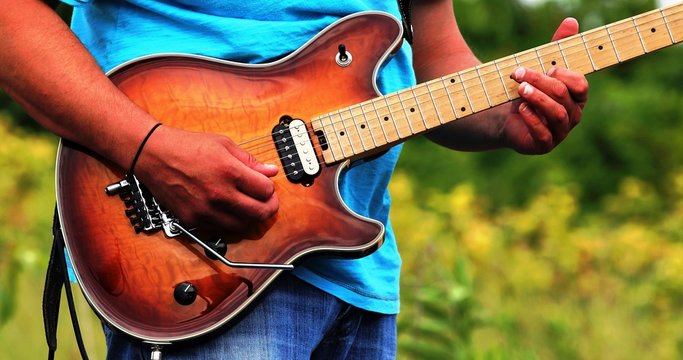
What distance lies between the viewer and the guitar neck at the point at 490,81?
209 centimetres

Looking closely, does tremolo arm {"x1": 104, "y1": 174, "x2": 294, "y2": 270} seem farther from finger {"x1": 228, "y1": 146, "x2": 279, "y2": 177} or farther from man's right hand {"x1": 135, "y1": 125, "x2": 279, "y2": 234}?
finger {"x1": 228, "y1": 146, "x2": 279, "y2": 177}

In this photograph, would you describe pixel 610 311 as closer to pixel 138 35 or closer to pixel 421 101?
pixel 421 101

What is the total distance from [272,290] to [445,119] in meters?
0.52

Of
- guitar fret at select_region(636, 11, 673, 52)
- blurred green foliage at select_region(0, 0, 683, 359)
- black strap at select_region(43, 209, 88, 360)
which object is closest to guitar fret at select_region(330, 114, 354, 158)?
black strap at select_region(43, 209, 88, 360)

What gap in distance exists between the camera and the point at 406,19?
226cm

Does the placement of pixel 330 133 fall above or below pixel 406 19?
below

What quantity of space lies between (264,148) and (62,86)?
0.40 m

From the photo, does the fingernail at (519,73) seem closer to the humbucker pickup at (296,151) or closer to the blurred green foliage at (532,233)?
the humbucker pickup at (296,151)

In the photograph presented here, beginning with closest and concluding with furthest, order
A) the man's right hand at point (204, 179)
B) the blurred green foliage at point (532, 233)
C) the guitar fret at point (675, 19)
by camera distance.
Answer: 1. the man's right hand at point (204, 179)
2. the guitar fret at point (675, 19)
3. the blurred green foliage at point (532, 233)

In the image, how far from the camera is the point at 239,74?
79.3 inches

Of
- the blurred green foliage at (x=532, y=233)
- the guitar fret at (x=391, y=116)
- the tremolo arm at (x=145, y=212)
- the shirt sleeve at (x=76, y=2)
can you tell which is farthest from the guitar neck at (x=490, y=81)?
the blurred green foliage at (x=532, y=233)

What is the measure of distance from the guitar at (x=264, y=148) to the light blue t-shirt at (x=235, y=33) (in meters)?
0.05

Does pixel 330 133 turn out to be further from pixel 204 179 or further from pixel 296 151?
pixel 204 179

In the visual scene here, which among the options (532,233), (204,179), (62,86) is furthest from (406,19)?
(532,233)
